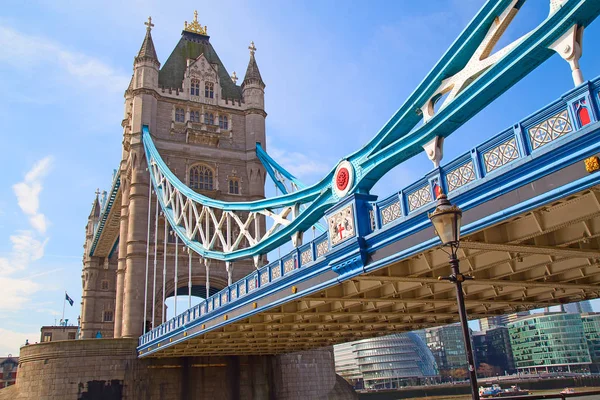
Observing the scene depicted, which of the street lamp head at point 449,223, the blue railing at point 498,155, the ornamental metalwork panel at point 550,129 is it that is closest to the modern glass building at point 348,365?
the blue railing at point 498,155

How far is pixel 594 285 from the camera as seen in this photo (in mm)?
15688

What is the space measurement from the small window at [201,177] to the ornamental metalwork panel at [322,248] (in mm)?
26824

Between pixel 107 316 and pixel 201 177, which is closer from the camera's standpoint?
pixel 201 177

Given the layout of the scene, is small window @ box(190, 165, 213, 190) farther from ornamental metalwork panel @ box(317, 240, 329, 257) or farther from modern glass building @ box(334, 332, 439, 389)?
modern glass building @ box(334, 332, 439, 389)

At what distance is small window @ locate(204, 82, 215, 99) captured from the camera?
4325 cm

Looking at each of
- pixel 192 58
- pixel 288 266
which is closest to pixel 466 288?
pixel 288 266

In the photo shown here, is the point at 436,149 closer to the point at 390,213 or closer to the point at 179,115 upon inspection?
the point at 390,213

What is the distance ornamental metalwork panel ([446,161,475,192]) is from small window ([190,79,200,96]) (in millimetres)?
35981

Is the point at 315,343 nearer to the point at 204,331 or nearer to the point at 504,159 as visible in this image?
the point at 204,331

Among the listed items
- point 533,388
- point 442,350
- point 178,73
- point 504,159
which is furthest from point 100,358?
point 442,350

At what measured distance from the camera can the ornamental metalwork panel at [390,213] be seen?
10.8m

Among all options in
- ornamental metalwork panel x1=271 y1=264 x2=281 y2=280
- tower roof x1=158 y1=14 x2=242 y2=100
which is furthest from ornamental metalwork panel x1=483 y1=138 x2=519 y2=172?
tower roof x1=158 y1=14 x2=242 y2=100

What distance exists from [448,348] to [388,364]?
36.9 meters

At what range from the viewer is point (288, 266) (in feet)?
51.8
